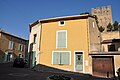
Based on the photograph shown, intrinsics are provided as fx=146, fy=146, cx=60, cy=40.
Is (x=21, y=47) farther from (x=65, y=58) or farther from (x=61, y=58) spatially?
(x=65, y=58)

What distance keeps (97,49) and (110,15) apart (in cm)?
4119

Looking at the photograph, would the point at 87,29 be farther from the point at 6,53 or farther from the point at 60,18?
the point at 6,53

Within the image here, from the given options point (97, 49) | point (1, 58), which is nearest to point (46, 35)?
point (97, 49)

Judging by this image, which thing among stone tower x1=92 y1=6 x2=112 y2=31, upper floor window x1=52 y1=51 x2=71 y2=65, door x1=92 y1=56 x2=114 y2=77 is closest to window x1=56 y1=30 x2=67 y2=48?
upper floor window x1=52 y1=51 x2=71 y2=65

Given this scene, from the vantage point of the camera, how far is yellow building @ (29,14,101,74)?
54.1 ft

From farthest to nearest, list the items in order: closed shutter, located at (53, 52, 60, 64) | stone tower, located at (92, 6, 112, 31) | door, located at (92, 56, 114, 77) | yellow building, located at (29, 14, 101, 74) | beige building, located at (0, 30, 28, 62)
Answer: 1. stone tower, located at (92, 6, 112, 31)
2. beige building, located at (0, 30, 28, 62)
3. closed shutter, located at (53, 52, 60, 64)
4. yellow building, located at (29, 14, 101, 74)
5. door, located at (92, 56, 114, 77)

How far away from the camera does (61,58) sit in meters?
17.2

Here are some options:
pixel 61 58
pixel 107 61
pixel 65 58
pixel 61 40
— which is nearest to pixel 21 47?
pixel 61 40

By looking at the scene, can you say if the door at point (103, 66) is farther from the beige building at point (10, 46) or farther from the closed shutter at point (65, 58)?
the beige building at point (10, 46)

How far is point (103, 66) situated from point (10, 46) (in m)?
22.9

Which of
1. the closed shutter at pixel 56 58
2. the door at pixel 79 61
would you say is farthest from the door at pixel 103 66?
the closed shutter at pixel 56 58

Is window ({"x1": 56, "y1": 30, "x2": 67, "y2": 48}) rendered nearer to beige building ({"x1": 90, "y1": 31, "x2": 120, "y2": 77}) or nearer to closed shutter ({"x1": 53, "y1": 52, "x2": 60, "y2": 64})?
closed shutter ({"x1": 53, "y1": 52, "x2": 60, "y2": 64})

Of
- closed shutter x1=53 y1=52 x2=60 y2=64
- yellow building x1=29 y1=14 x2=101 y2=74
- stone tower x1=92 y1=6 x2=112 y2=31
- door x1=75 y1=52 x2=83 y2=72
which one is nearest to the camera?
door x1=75 y1=52 x2=83 y2=72

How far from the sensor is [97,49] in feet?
57.7
